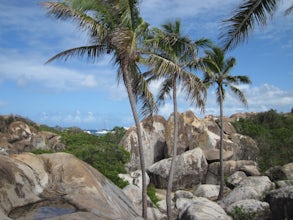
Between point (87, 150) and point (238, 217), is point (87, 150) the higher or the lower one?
the higher one

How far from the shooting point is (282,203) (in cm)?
1781

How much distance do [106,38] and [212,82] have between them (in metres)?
14.0

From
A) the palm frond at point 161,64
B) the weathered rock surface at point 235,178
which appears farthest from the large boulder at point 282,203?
the weathered rock surface at point 235,178

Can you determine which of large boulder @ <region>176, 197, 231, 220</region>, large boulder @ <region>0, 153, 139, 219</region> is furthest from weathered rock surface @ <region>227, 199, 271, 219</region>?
large boulder @ <region>0, 153, 139, 219</region>

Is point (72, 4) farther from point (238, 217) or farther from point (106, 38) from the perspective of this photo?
point (238, 217)

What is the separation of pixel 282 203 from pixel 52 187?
12794 mm

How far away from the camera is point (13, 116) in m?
62.3

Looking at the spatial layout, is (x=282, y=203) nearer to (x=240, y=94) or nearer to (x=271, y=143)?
(x=240, y=94)

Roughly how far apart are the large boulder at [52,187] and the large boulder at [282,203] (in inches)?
420

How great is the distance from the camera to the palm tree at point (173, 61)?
16.5 meters

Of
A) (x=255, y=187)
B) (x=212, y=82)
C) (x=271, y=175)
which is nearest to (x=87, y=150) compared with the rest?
(x=212, y=82)

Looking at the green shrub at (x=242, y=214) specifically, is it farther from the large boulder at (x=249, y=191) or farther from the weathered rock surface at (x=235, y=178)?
the weathered rock surface at (x=235, y=178)

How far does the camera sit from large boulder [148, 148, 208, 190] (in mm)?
32625

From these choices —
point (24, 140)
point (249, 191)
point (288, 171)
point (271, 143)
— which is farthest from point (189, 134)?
point (24, 140)
